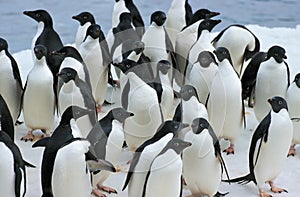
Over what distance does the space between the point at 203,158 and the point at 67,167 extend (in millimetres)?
757

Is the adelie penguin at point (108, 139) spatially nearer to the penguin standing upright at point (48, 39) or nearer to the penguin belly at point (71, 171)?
the penguin belly at point (71, 171)

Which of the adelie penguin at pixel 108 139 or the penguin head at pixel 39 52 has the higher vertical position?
the penguin head at pixel 39 52

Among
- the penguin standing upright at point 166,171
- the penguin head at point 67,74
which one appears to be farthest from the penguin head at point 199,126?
the penguin head at point 67,74

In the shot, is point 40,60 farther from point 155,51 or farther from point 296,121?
point 296,121

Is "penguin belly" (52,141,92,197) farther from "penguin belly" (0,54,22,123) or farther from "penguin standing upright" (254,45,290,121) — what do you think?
"penguin standing upright" (254,45,290,121)

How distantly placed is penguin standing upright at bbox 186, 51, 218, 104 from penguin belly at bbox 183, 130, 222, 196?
1035mm

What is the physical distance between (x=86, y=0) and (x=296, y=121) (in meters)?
6.63

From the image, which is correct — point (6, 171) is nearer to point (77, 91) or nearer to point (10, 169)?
point (10, 169)

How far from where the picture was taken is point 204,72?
4.33 meters

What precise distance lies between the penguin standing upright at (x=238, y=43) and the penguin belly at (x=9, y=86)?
5.49 ft

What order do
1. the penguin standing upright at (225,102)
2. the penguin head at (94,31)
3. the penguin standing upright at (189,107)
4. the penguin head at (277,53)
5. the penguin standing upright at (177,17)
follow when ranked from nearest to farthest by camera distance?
the penguin standing upright at (189,107) → the penguin standing upright at (225,102) → the penguin head at (277,53) → the penguin head at (94,31) → the penguin standing upright at (177,17)

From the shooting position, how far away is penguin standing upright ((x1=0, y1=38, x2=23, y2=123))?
4203 mm

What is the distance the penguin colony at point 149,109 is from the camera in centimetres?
305

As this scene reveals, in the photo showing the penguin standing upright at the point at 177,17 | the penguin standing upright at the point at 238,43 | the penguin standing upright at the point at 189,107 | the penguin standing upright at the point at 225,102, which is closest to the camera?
the penguin standing upright at the point at 189,107
